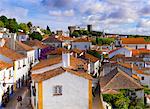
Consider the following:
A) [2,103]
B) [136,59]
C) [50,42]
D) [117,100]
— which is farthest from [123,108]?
[50,42]

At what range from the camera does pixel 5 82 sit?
27547 mm

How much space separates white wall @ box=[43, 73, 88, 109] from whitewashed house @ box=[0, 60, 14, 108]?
6728 millimetres

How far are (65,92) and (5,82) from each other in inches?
362

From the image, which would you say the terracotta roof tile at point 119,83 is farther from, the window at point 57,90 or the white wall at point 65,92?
the window at point 57,90

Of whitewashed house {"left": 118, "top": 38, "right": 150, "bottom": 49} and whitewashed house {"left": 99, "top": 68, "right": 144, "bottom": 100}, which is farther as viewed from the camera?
whitewashed house {"left": 118, "top": 38, "right": 150, "bottom": 49}

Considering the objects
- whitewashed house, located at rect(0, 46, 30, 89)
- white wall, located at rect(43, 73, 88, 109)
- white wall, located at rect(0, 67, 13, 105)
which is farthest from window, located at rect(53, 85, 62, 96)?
whitewashed house, located at rect(0, 46, 30, 89)

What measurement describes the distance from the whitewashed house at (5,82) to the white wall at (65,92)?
6728 mm

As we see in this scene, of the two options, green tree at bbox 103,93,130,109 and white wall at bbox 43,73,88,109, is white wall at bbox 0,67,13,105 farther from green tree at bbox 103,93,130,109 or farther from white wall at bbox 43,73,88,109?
green tree at bbox 103,93,130,109

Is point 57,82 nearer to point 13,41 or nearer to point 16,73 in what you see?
point 16,73

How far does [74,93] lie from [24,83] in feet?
60.4

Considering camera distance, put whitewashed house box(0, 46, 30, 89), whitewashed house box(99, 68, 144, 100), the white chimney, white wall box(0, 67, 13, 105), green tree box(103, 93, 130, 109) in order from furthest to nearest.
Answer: whitewashed house box(99, 68, 144, 100) < whitewashed house box(0, 46, 30, 89) < green tree box(103, 93, 130, 109) < white wall box(0, 67, 13, 105) < the white chimney

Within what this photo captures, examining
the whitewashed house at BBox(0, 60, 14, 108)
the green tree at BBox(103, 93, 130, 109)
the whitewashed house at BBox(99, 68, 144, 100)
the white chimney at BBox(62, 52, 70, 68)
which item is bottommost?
the green tree at BBox(103, 93, 130, 109)

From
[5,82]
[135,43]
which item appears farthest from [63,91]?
[135,43]

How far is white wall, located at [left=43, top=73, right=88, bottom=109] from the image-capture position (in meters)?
20.0
